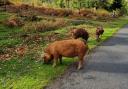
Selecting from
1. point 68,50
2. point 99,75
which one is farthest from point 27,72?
point 99,75

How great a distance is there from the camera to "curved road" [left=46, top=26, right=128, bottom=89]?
11.4 meters

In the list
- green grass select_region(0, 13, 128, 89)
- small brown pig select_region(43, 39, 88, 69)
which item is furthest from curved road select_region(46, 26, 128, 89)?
small brown pig select_region(43, 39, 88, 69)

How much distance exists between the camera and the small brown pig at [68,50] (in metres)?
13.2

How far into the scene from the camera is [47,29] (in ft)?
99.3

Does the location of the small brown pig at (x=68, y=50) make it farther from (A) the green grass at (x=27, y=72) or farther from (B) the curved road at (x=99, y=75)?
(B) the curved road at (x=99, y=75)

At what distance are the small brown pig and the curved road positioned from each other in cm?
63

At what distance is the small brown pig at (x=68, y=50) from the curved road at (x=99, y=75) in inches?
24.8

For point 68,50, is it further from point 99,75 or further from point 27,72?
point 27,72

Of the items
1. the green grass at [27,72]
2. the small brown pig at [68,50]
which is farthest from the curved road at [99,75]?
the small brown pig at [68,50]

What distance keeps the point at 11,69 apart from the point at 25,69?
1.80ft

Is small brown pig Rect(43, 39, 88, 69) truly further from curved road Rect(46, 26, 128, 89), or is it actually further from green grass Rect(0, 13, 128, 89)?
curved road Rect(46, 26, 128, 89)

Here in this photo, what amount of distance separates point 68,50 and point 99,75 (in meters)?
1.53

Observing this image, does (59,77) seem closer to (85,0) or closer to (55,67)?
(55,67)

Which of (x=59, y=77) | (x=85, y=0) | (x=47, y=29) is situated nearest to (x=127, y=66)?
(x=59, y=77)
